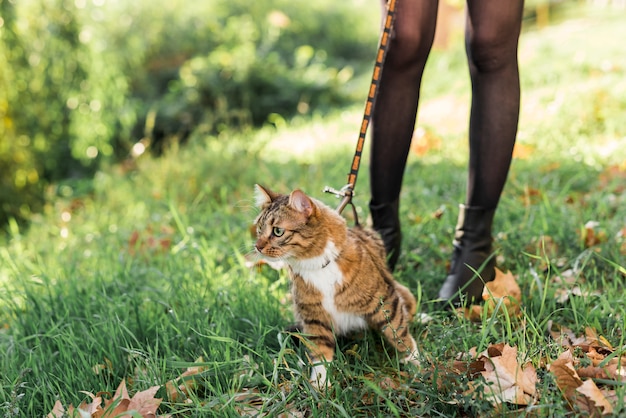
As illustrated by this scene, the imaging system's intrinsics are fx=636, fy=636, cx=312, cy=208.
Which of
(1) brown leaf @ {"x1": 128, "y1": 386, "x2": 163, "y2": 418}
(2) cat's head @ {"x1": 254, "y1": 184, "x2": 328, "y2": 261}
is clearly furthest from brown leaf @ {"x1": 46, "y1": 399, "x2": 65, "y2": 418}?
(2) cat's head @ {"x1": 254, "y1": 184, "x2": 328, "y2": 261}

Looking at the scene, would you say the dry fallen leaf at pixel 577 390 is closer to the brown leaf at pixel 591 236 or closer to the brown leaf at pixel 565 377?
the brown leaf at pixel 565 377

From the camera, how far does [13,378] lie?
193cm

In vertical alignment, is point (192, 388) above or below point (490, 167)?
below

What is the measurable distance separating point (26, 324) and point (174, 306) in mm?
564

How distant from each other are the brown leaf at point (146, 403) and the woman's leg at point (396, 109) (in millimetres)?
1043

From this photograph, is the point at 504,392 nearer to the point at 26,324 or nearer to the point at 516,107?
the point at 516,107

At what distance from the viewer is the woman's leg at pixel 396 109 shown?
215 cm

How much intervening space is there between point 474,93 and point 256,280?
3.41ft

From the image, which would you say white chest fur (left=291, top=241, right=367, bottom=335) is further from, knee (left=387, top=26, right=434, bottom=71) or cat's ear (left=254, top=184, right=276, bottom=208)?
knee (left=387, top=26, right=434, bottom=71)

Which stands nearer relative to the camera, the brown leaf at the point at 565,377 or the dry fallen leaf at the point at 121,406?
the brown leaf at the point at 565,377

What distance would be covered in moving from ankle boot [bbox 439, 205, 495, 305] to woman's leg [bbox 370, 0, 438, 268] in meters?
0.24

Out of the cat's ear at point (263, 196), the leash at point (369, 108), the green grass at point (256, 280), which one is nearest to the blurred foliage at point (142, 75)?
the green grass at point (256, 280)

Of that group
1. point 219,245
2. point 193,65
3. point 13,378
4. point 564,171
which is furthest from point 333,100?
point 13,378

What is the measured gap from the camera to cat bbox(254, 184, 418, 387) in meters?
1.76
